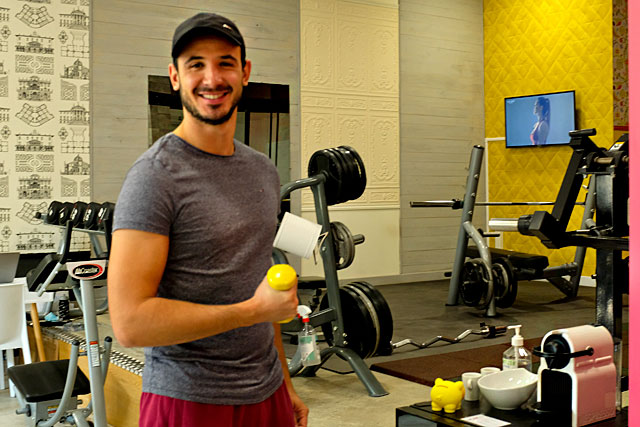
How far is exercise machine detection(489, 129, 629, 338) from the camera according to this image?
8.68ft

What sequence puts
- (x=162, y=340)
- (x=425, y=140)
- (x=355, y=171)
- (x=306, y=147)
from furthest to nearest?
(x=425, y=140), (x=306, y=147), (x=355, y=171), (x=162, y=340)

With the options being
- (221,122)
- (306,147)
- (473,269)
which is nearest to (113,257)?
(221,122)

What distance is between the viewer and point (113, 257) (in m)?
1.24

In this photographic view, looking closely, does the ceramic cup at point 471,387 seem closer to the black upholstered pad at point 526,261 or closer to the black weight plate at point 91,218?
the black weight plate at point 91,218

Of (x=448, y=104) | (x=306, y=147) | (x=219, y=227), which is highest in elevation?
(x=448, y=104)

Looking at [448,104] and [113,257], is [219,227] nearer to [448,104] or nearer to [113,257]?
[113,257]

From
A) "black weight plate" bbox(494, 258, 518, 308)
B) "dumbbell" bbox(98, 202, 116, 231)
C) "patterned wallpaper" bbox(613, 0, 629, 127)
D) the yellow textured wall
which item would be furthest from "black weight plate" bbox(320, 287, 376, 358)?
"patterned wallpaper" bbox(613, 0, 629, 127)

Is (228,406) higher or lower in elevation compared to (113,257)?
lower

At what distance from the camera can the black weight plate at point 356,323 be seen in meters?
4.67

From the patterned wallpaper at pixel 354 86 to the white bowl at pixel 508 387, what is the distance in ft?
20.0

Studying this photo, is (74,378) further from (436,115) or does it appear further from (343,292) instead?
(436,115)

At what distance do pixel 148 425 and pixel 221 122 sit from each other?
592 millimetres

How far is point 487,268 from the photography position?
6.70 metres

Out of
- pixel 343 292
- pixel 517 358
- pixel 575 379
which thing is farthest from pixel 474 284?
pixel 575 379
